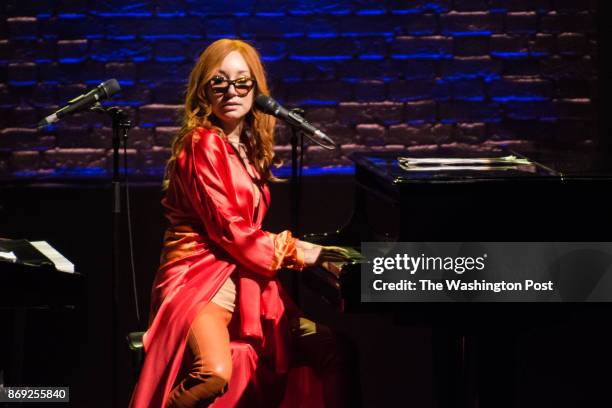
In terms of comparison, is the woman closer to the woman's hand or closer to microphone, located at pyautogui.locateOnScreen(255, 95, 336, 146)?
the woman's hand

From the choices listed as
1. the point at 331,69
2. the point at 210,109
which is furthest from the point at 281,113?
the point at 331,69

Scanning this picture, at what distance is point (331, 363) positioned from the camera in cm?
363

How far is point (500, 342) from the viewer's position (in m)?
3.51

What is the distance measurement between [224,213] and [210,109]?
449mm

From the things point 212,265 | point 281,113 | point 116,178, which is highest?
point 281,113

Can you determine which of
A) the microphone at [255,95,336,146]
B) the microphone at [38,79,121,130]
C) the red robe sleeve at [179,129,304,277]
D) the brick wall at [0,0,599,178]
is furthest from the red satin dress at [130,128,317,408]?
the brick wall at [0,0,599,178]

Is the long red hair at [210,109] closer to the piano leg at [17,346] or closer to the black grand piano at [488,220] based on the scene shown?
the black grand piano at [488,220]

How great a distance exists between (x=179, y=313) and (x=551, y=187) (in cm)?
135

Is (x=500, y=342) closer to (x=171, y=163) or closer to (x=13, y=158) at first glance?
(x=171, y=163)

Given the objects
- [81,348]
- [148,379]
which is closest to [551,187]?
[148,379]

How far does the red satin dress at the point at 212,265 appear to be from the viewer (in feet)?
11.4

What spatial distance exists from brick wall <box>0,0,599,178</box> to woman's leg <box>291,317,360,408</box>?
1.27 m

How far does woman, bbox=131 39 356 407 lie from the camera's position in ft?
11.3

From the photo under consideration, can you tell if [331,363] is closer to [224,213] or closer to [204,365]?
[204,365]
